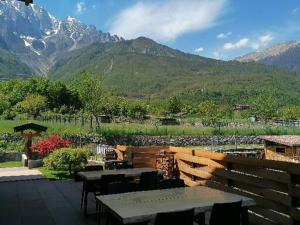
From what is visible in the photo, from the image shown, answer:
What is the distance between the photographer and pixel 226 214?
16.0 ft

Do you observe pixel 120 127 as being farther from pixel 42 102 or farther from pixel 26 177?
pixel 26 177

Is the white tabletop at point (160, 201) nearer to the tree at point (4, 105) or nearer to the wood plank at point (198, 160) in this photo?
the wood plank at point (198, 160)

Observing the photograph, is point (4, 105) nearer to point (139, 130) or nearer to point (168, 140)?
point (139, 130)

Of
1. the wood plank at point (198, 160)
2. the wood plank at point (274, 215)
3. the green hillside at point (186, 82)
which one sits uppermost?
the green hillside at point (186, 82)

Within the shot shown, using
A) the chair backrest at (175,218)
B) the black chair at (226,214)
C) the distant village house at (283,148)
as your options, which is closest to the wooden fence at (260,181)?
the black chair at (226,214)

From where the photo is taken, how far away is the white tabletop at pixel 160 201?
4.71 metres

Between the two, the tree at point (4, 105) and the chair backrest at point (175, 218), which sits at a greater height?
the tree at point (4, 105)

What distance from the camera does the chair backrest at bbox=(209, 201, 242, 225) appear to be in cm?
484

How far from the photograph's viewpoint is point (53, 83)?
263ft

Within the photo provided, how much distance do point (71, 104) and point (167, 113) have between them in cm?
2121

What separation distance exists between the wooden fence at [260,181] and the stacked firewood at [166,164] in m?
1.55

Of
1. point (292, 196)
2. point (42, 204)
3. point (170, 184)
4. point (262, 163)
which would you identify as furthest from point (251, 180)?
point (42, 204)

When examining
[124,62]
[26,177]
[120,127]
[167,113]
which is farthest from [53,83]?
[124,62]

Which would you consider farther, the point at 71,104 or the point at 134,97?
the point at 134,97
